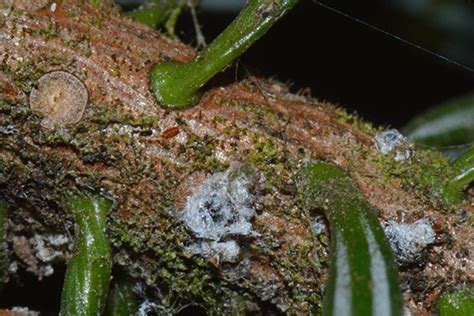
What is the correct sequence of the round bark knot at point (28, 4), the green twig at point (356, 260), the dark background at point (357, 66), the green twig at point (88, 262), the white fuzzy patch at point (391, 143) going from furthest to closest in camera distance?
the dark background at point (357, 66)
the white fuzzy patch at point (391, 143)
the round bark knot at point (28, 4)
the green twig at point (88, 262)
the green twig at point (356, 260)

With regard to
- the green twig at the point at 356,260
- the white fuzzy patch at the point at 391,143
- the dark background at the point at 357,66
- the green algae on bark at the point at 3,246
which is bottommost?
the green twig at the point at 356,260

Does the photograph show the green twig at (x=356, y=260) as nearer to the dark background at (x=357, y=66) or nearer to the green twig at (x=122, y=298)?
the green twig at (x=122, y=298)

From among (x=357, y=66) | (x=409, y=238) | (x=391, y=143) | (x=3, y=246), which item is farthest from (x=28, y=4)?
(x=357, y=66)

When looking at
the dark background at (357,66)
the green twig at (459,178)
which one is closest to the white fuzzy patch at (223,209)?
the green twig at (459,178)

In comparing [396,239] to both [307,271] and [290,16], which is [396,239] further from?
[290,16]

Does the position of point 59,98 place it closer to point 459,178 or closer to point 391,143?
point 391,143

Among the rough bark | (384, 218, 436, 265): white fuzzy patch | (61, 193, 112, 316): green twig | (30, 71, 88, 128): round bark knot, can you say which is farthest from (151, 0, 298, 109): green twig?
(384, 218, 436, 265): white fuzzy patch

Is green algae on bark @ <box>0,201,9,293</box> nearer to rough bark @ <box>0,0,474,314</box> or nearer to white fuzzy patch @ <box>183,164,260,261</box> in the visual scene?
rough bark @ <box>0,0,474,314</box>
